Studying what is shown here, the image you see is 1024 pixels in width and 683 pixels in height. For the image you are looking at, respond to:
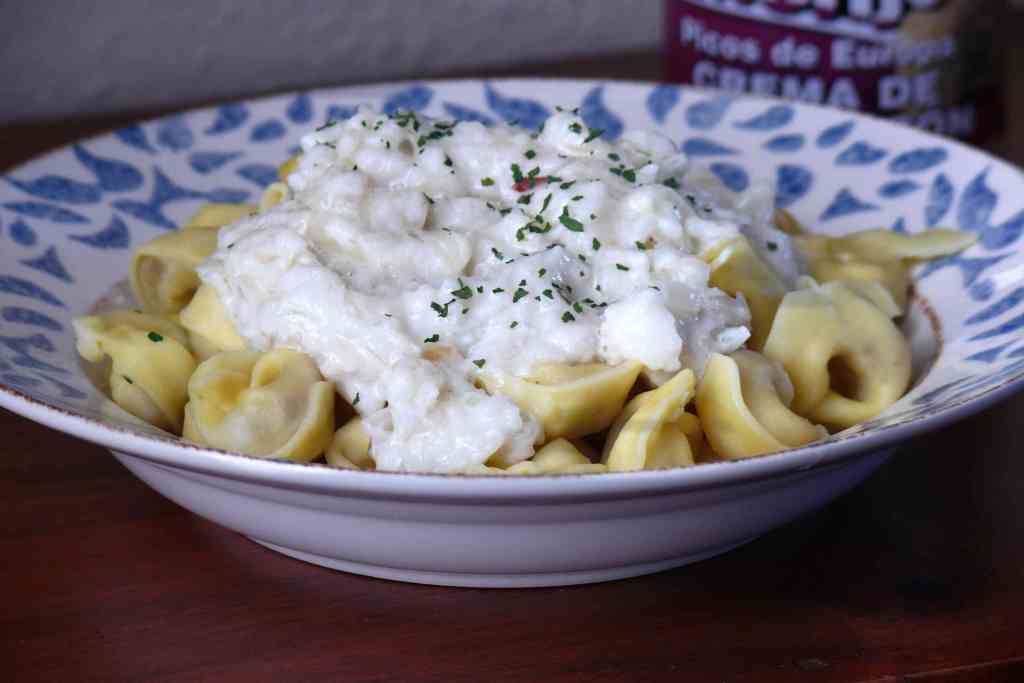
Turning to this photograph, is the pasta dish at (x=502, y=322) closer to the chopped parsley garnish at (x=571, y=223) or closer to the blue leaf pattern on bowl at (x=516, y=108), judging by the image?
the chopped parsley garnish at (x=571, y=223)

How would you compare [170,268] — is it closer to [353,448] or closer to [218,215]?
[218,215]

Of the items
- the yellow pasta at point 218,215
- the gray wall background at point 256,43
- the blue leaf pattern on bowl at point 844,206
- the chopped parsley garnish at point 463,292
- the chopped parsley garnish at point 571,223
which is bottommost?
the gray wall background at point 256,43

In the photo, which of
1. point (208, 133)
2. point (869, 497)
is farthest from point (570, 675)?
point (208, 133)

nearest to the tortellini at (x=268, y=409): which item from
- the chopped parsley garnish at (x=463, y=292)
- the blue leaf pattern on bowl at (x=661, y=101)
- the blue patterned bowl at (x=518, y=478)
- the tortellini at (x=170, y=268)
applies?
the blue patterned bowl at (x=518, y=478)

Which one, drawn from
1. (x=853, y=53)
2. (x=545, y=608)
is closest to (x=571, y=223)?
(x=545, y=608)

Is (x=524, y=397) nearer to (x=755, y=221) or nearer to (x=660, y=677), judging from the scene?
(x=660, y=677)

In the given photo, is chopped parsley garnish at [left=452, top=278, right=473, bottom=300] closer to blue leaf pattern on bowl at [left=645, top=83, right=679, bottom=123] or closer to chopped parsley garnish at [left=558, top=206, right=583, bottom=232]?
chopped parsley garnish at [left=558, top=206, right=583, bottom=232]
